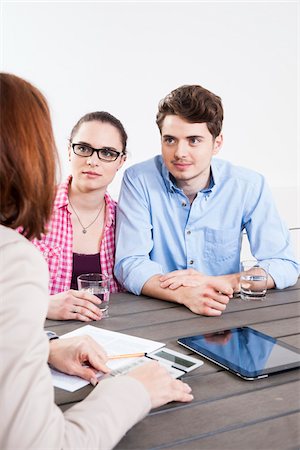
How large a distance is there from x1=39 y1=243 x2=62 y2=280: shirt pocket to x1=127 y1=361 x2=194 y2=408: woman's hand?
44.6 inches

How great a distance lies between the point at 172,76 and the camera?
150 inches

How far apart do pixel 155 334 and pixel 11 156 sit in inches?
31.5

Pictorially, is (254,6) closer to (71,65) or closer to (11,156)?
(71,65)

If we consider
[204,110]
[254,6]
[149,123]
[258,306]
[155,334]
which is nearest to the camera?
[155,334]

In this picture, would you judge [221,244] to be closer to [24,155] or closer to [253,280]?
[253,280]

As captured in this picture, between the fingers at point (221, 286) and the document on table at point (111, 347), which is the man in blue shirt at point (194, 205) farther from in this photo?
the document on table at point (111, 347)

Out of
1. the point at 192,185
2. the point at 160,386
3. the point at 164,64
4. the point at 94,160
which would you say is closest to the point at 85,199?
the point at 94,160

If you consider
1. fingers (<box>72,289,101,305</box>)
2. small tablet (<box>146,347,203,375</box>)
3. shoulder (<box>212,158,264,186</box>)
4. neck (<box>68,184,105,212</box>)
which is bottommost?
small tablet (<box>146,347,203,375</box>)

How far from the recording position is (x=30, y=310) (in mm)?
777

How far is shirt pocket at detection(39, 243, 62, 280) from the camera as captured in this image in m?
2.18

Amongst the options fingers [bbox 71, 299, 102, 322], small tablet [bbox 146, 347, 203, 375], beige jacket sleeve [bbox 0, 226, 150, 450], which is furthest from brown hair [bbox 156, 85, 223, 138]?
beige jacket sleeve [bbox 0, 226, 150, 450]

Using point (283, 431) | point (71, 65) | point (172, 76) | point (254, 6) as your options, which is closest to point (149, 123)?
point (172, 76)

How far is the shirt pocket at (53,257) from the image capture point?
2.18 metres

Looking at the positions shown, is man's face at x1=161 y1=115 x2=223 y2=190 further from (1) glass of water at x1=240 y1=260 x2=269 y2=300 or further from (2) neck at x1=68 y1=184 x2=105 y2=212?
(1) glass of water at x1=240 y1=260 x2=269 y2=300
